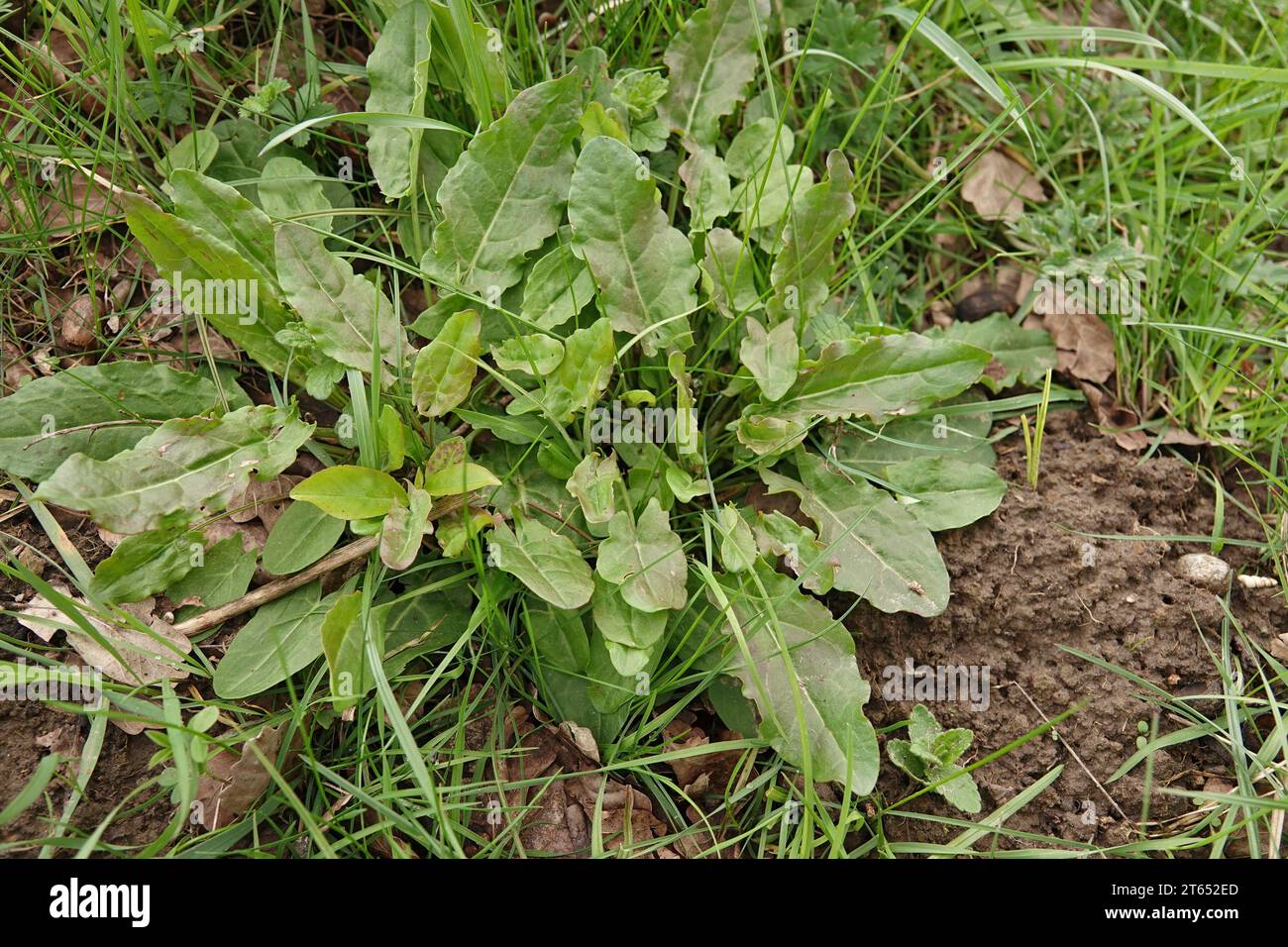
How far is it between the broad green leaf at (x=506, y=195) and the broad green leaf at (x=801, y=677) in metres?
1.08

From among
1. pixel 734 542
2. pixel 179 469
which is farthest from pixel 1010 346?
pixel 179 469

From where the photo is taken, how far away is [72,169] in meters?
2.69

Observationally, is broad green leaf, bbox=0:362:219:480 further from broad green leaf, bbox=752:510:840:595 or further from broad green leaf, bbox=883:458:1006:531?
broad green leaf, bbox=883:458:1006:531

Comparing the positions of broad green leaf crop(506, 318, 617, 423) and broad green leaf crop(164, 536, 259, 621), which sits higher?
broad green leaf crop(506, 318, 617, 423)

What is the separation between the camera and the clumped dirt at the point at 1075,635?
7.77ft

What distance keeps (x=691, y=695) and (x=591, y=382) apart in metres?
0.84

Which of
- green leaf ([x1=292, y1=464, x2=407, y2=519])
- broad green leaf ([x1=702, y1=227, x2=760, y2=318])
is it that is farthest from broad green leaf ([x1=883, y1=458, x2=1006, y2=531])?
green leaf ([x1=292, y1=464, x2=407, y2=519])

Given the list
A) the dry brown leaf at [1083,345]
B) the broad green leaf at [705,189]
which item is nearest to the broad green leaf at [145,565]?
the broad green leaf at [705,189]

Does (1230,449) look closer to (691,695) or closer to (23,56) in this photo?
(691,695)

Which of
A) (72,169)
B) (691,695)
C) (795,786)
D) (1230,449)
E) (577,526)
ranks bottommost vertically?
(795,786)

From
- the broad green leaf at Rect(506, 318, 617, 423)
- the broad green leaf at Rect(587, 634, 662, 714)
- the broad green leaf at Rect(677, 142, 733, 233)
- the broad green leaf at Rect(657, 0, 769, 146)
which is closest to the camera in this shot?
the broad green leaf at Rect(587, 634, 662, 714)

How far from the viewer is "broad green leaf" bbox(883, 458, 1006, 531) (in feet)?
8.44

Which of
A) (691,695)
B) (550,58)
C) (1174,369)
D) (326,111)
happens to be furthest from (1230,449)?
(326,111)

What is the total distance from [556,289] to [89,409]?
127 centimetres
